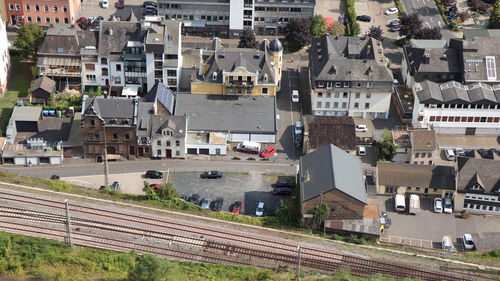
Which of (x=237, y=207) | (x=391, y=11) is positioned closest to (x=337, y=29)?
(x=391, y=11)

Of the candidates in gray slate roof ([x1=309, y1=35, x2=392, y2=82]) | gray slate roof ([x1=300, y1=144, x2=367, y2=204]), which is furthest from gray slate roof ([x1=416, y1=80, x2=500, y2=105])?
gray slate roof ([x1=300, y1=144, x2=367, y2=204])

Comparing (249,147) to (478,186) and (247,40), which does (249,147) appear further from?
(478,186)

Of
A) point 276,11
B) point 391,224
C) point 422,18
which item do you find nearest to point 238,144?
point 391,224

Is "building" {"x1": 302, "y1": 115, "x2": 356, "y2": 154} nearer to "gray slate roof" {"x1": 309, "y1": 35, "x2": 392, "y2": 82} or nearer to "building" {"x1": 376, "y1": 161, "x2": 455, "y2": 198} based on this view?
"building" {"x1": 376, "y1": 161, "x2": 455, "y2": 198}

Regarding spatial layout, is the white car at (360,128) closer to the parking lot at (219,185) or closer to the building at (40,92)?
the parking lot at (219,185)

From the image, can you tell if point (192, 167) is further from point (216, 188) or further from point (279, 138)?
point (279, 138)

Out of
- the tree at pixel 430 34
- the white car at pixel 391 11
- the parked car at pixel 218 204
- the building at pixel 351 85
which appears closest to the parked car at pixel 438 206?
the building at pixel 351 85
